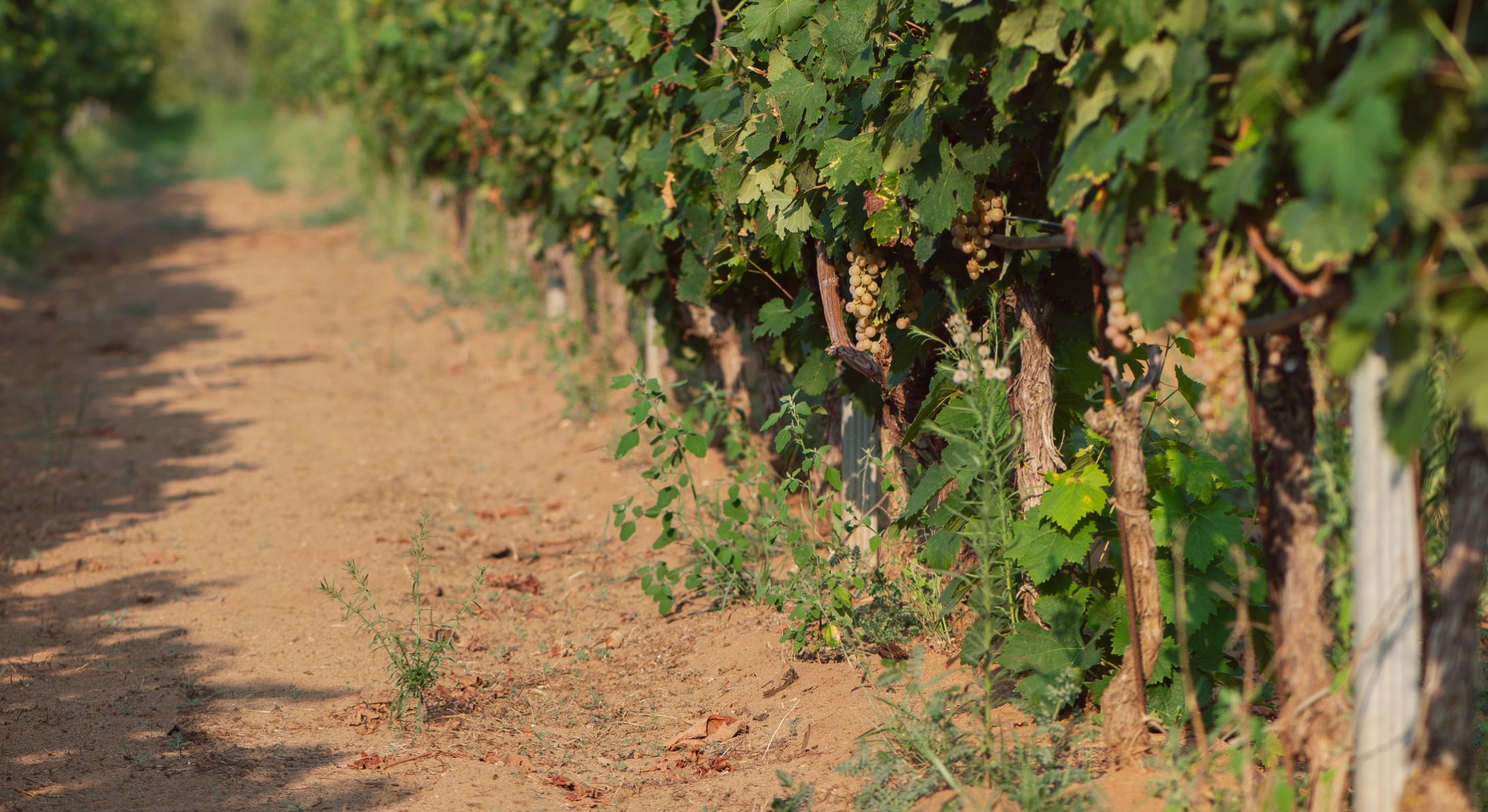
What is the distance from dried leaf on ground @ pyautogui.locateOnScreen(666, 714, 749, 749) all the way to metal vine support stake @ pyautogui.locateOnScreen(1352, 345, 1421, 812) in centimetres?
179

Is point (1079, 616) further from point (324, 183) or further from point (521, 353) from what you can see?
point (324, 183)

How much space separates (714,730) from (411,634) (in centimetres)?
128

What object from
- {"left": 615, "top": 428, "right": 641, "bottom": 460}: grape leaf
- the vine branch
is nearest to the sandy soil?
{"left": 615, "top": 428, "right": 641, "bottom": 460}: grape leaf

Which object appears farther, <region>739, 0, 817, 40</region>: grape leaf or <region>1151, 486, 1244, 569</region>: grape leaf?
<region>739, 0, 817, 40</region>: grape leaf

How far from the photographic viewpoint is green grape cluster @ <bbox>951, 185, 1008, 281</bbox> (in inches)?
124

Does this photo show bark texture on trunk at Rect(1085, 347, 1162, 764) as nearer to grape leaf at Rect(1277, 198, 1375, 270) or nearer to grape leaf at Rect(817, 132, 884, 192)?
grape leaf at Rect(817, 132, 884, 192)

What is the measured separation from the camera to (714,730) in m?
3.56

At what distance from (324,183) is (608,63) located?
15068 mm

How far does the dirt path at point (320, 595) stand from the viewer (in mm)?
3270

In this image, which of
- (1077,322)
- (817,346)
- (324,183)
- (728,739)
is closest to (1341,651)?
(1077,322)

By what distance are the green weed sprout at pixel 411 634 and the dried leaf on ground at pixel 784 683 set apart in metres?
0.98

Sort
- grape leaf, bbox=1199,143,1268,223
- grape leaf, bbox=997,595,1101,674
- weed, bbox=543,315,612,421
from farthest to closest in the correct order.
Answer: weed, bbox=543,315,612,421 → grape leaf, bbox=997,595,1101,674 → grape leaf, bbox=1199,143,1268,223

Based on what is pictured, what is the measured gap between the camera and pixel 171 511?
573 centimetres

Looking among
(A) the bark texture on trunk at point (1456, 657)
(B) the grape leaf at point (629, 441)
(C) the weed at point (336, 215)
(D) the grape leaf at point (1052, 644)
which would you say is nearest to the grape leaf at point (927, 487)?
(D) the grape leaf at point (1052, 644)
